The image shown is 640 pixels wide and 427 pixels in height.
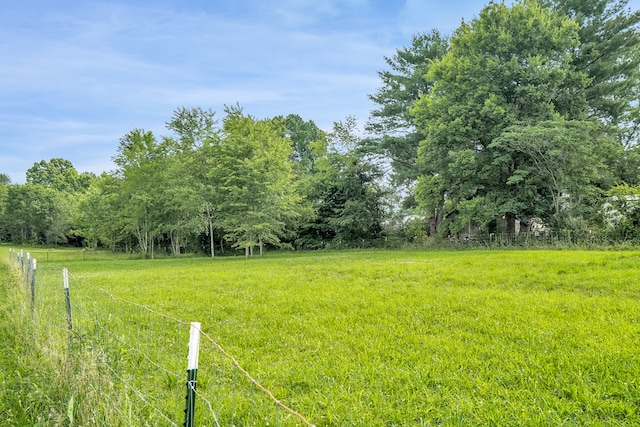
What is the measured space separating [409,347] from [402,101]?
69.8 feet

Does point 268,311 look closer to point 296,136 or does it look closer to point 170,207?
point 170,207

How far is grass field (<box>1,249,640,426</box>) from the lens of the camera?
261 centimetres

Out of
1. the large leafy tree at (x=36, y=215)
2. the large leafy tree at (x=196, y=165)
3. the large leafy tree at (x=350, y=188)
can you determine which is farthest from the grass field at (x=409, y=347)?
the large leafy tree at (x=36, y=215)

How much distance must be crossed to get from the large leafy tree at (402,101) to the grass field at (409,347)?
15.2 meters

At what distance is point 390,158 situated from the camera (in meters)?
22.8

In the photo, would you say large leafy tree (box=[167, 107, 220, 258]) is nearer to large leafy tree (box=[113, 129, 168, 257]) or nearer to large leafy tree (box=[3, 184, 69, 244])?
large leafy tree (box=[113, 129, 168, 257])

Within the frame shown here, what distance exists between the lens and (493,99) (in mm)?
15703

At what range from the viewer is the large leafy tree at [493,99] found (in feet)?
50.7

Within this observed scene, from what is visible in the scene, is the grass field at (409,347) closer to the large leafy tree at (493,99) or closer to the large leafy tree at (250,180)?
the large leafy tree at (493,99)

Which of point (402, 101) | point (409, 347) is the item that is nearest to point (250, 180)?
point (402, 101)

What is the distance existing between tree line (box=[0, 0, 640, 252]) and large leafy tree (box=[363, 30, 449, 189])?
3.3 inches

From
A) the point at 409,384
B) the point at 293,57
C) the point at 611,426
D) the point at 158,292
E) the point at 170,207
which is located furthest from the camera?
the point at 170,207

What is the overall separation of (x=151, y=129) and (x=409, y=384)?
2421 centimetres

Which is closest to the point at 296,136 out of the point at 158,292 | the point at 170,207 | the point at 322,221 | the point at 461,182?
the point at 322,221
